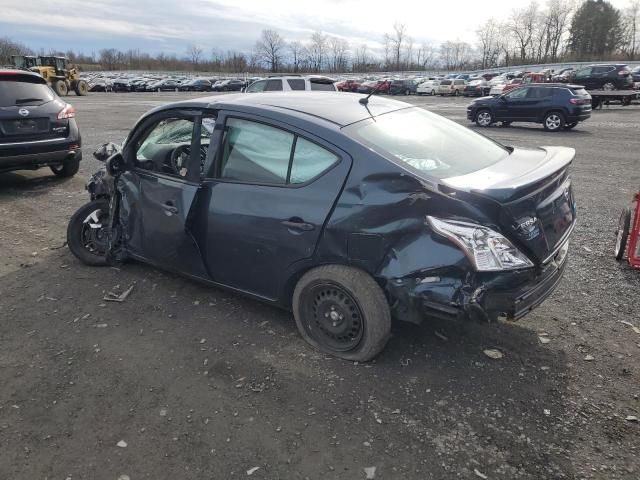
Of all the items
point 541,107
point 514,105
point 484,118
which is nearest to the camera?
point 541,107

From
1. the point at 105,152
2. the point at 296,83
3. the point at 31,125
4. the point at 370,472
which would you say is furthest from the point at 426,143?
the point at 296,83

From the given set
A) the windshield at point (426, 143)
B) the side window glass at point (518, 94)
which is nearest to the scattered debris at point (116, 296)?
the windshield at point (426, 143)

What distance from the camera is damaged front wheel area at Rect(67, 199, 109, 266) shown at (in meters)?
4.75

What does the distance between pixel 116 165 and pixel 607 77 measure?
31374mm

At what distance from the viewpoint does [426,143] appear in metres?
3.41

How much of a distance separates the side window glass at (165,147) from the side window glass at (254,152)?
2.04 ft

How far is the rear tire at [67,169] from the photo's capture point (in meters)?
8.37

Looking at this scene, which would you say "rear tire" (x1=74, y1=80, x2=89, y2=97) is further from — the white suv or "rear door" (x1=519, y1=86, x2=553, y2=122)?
"rear door" (x1=519, y1=86, x2=553, y2=122)

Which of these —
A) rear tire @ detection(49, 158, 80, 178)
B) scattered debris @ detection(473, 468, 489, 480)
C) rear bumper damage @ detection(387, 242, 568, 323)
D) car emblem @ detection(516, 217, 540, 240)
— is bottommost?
scattered debris @ detection(473, 468, 489, 480)

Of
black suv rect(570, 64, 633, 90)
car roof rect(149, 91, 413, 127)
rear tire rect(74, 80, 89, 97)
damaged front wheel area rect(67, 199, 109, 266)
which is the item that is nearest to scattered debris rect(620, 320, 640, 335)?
car roof rect(149, 91, 413, 127)

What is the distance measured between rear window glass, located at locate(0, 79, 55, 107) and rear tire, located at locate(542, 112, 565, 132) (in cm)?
1506

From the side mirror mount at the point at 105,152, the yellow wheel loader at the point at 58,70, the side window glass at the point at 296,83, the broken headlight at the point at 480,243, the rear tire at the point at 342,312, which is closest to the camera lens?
the broken headlight at the point at 480,243

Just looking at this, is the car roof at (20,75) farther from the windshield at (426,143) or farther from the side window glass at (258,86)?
the side window glass at (258,86)

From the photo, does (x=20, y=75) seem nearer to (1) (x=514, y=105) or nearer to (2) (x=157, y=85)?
(1) (x=514, y=105)
